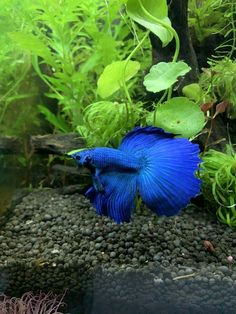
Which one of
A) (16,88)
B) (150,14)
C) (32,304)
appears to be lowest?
(32,304)

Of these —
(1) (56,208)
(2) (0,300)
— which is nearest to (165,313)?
(2) (0,300)

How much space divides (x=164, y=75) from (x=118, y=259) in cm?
82

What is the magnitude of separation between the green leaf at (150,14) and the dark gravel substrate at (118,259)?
923 mm

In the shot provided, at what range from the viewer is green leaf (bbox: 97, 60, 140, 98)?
210cm

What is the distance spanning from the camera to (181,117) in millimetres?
2023

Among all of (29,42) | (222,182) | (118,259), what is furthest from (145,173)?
(29,42)

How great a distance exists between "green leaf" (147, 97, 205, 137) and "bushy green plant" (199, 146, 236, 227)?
1.17 ft

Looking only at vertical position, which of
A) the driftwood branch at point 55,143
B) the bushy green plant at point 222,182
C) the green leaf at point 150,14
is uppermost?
the green leaf at point 150,14

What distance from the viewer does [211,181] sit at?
234 cm

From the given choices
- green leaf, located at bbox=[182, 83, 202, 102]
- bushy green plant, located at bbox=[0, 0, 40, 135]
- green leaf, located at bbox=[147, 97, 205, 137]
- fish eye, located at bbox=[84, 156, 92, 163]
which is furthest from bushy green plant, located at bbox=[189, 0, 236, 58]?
fish eye, located at bbox=[84, 156, 92, 163]

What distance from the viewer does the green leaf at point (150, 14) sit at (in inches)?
75.2

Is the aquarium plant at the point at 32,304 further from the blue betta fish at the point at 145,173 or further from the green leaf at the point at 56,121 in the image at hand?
the green leaf at the point at 56,121

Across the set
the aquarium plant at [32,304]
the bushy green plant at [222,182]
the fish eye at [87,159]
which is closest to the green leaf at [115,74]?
the fish eye at [87,159]

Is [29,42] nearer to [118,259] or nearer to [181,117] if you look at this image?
[181,117]
